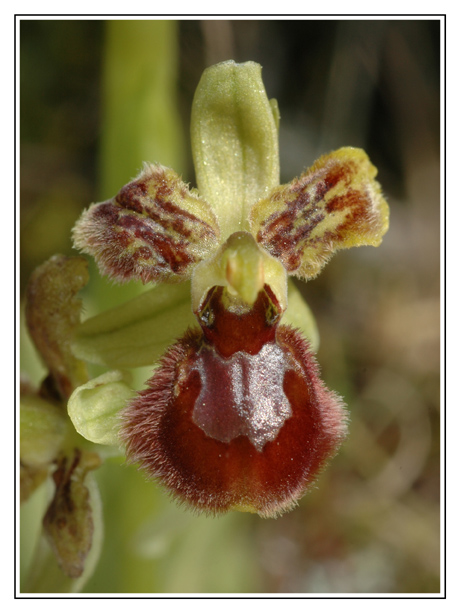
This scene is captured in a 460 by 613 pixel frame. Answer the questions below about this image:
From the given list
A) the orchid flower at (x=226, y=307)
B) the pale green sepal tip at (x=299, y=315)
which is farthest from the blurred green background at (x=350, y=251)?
the orchid flower at (x=226, y=307)

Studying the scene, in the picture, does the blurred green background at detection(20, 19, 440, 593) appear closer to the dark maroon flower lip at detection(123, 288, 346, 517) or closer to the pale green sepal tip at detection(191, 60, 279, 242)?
the pale green sepal tip at detection(191, 60, 279, 242)

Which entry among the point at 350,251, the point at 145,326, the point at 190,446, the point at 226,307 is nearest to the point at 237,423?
the point at 190,446

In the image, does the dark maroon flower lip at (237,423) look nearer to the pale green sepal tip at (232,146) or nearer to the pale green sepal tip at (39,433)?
the pale green sepal tip at (232,146)

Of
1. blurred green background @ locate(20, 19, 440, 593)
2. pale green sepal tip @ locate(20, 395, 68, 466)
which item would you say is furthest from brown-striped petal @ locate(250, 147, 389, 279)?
blurred green background @ locate(20, 19, 440, 593)

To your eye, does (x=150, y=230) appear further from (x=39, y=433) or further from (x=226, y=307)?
(x=39, y=433)

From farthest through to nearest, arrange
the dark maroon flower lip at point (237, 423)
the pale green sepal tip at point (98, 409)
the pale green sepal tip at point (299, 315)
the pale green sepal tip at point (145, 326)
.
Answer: the pale green sepal tip at point (299, 315), the pale green sepal tip at point (145, 326), the pale green sepal tip at point (98, 409), the dark maroon flower lip at point (237, 423)

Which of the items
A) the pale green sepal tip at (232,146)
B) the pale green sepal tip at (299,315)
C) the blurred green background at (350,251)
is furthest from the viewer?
the blurred green background at (350,251)
